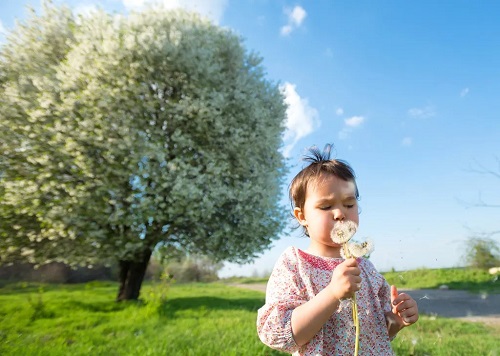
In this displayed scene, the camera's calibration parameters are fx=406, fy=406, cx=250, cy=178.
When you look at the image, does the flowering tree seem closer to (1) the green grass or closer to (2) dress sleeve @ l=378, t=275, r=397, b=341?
(1) the green grass

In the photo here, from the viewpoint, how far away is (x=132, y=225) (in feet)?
45.3

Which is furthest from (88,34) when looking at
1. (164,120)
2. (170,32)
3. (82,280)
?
(82,280)

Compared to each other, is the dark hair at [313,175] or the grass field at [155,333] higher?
the dark hair at [313,175]

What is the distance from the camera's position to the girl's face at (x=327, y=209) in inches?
97.9

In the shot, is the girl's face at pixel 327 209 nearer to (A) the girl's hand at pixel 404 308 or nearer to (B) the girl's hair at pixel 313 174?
(B) the girl's hair at pixel 313 174

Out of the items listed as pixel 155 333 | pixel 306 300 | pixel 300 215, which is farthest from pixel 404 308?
pixel 155 333

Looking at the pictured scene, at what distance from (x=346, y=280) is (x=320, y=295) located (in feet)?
0.74

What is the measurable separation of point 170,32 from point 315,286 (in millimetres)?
13232

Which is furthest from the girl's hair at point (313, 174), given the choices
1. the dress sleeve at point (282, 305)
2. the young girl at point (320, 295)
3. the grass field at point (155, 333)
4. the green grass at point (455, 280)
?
the green grass at point (455, 280)

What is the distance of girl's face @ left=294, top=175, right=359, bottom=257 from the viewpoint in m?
2.49

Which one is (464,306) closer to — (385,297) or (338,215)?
(385,297)

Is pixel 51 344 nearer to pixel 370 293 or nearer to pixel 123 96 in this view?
pixel 370 293

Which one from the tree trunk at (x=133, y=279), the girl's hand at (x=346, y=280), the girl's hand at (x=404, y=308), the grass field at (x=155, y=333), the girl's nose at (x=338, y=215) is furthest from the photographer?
the tree trunk at (x=133, y=279)

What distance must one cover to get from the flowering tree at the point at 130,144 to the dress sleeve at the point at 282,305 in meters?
10.2
